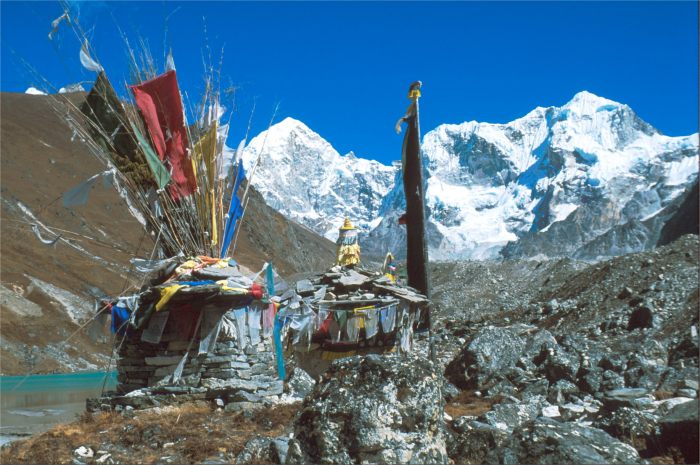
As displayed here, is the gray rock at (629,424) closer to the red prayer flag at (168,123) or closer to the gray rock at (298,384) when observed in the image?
the gray rock at (298,384)

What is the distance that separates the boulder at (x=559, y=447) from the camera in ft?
22.1

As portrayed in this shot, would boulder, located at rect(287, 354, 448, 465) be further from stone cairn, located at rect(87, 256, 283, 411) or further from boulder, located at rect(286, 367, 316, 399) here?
boulder, located at rect(286, 367, 316, 399)

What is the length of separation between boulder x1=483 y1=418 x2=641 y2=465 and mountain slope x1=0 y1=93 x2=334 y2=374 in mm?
9724

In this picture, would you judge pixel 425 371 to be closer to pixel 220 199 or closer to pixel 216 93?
pixel 220 199

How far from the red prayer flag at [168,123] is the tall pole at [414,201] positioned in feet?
14.9

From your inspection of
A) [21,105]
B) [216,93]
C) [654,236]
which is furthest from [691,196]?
[21,105]

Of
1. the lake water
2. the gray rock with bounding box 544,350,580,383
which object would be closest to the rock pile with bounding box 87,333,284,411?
the lake water

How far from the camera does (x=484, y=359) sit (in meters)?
16.9

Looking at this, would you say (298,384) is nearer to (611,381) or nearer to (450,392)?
(450,392)

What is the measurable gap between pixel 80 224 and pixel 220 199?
292 feet

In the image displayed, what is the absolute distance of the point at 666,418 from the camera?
805 cm

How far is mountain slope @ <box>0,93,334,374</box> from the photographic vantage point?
60250 mm

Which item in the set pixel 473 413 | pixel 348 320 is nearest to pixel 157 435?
pixel 473 413

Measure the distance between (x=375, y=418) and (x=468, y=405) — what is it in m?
7.86
